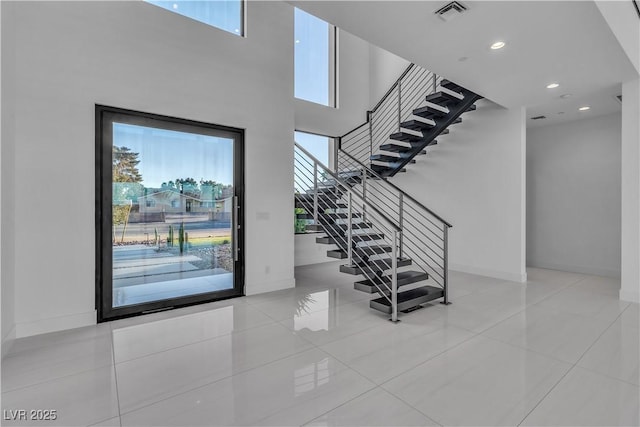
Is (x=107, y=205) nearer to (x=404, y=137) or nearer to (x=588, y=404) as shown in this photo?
(x=588, y=404)

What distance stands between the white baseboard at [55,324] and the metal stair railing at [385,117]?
18.1ft

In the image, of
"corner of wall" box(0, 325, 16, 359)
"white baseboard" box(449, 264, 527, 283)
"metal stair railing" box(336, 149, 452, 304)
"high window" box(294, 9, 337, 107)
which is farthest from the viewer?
"high window" box(294, 9, 337, 107)

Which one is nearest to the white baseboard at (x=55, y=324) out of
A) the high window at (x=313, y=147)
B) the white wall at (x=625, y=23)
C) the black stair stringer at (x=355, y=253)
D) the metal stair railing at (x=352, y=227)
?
the black stair stringer at (x=355, y=253)

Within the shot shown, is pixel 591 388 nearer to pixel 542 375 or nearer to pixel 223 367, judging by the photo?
pixel 542 375

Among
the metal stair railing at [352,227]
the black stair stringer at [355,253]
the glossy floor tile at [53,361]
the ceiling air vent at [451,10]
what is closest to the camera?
the glossy floor tile at [53,361]

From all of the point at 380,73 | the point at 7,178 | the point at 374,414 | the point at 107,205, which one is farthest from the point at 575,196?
the point at 7,178

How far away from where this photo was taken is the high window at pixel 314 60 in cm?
640

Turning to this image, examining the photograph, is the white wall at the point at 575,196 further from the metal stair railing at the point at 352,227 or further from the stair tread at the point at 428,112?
the metal stair railing at the point at 352,227

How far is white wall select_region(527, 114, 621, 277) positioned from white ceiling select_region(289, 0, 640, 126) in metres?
1.47

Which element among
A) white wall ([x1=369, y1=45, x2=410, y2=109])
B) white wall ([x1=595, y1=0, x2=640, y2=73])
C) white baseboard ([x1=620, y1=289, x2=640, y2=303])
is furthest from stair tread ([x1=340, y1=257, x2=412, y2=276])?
white wall ([x1=369, y1=45, x2=410, y2=109])

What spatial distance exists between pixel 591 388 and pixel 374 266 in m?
2.09

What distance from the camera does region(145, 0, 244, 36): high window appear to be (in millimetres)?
3775

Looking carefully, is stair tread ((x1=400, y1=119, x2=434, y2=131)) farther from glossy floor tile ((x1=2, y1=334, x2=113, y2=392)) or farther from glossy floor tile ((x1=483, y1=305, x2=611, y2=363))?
glossy floor tile ((x1=2, y1=334, x2=113, y2=392))

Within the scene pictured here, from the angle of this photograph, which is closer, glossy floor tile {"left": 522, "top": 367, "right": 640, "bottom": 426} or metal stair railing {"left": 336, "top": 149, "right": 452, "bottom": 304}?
glossy floor tile {"left": 522, "top": 367, "right": 640, "bottom": 426}
